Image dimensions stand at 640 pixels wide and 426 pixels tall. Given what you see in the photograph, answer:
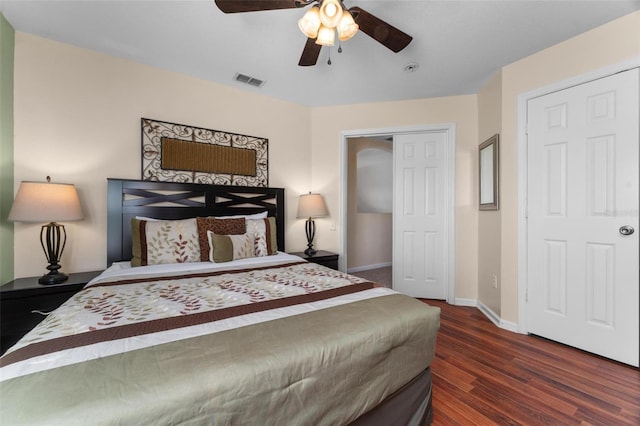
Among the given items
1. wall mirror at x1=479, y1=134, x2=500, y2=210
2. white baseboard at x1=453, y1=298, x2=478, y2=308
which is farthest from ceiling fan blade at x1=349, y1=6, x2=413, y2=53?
white baseboard at x1=453, y1=298, x2=478, y2=308

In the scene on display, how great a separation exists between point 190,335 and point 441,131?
10.8 ft

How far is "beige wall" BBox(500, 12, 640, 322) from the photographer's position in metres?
1.77

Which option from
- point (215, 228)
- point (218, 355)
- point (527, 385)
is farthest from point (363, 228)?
point (218, 355)

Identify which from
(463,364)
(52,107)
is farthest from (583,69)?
(52,107)

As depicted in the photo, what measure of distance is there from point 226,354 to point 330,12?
1594 millimetres

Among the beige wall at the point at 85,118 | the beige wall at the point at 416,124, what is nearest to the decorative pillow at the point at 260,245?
the beige wall at the point at 416,124

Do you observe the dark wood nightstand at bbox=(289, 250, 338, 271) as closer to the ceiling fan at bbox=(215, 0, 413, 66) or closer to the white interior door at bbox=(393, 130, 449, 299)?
the white interior door at bbox=(393, 130, 449, 299)

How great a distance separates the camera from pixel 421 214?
3.23m

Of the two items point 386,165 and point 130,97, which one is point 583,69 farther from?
point 130,97

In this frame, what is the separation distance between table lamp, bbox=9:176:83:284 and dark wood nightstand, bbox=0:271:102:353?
85 mm

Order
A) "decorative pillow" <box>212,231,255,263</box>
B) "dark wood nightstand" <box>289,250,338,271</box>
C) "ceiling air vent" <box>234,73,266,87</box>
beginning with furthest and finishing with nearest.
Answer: "dark wood nightstand" <box>289,250,338,271</box>
"ceiling air vent" <box>234,73,266,87</box>
"decorative pillow" <box>212,231,255,263</box>

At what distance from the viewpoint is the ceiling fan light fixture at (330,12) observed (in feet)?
4.14

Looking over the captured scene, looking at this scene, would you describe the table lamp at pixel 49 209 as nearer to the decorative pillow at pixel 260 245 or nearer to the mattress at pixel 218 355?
the mattress at pixel 218 355

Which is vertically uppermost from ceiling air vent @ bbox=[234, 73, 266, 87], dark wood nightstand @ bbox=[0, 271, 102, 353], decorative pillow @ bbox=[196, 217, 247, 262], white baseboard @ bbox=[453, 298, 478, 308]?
ceiling air vent @ bbox=[234, 73, 266, 87]
